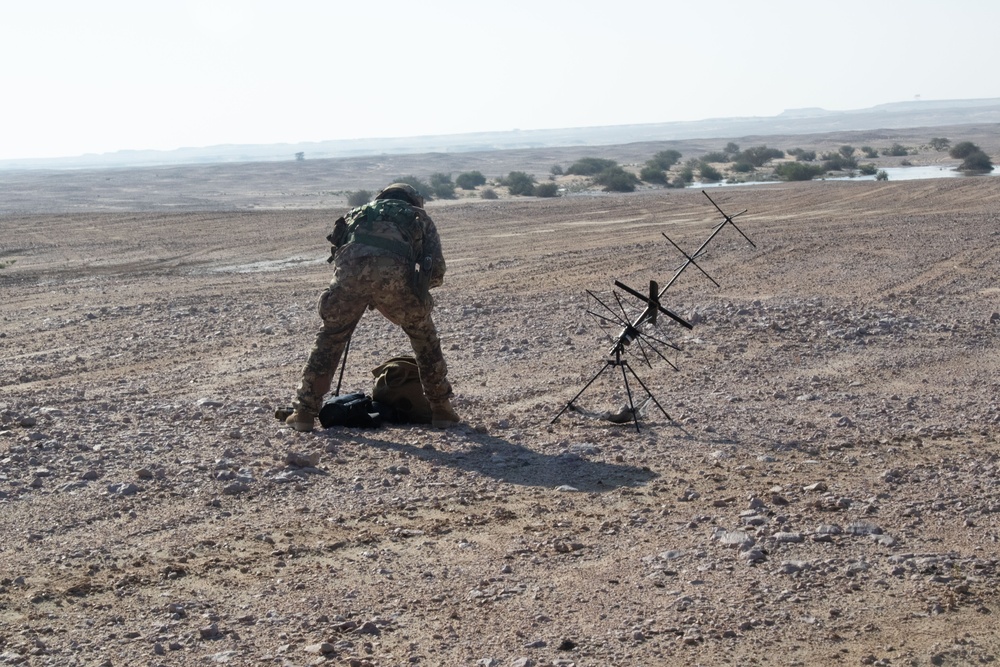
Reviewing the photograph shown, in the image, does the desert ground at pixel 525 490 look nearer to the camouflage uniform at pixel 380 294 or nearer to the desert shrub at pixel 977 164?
the camouflage uniform at pixel 380 294

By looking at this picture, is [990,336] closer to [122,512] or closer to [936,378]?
[936,378]

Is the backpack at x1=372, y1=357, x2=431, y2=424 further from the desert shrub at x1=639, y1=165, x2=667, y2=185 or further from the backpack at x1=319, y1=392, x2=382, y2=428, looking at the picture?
the desert shrub at x1=639, y1=165, x2=667, y2=185

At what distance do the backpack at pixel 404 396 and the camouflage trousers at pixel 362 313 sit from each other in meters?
0.27

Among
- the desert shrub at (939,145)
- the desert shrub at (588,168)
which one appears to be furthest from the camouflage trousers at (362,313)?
the desert shrub at (939,145)

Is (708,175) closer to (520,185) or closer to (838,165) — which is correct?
(838,165)

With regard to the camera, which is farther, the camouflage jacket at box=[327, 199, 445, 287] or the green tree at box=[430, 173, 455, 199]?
the green tree at box=[430, 173, 455, 199]

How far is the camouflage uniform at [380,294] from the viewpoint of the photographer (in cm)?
857

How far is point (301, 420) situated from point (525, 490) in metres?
2.09

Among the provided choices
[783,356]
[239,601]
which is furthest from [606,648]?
[783,356]

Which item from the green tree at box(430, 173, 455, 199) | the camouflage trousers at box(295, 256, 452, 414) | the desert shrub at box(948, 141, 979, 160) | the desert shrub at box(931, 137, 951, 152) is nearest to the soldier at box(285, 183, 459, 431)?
the camouflage trousers at box(295, 256, 452, 414)

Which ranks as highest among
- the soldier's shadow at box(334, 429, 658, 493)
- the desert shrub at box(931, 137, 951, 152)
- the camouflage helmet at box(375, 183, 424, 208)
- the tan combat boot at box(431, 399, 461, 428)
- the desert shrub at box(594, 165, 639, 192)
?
the camouflage helmet at box(375, 183, 424, 208)

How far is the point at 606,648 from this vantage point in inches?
199

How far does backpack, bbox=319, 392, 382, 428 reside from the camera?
874 centimetres

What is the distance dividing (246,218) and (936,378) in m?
24.0
